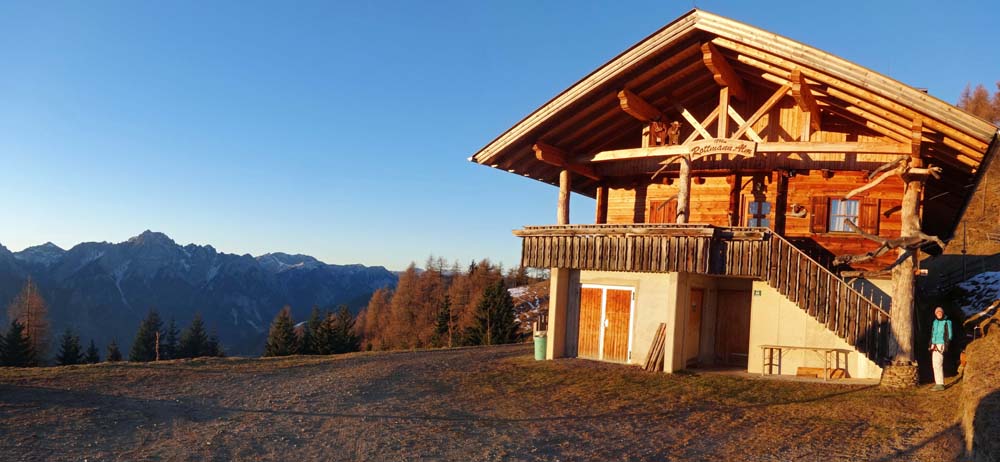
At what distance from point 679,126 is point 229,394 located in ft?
46.4

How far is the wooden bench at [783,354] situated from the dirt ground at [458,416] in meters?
1.45

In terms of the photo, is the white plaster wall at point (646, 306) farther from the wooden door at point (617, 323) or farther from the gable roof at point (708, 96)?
the gable roof at point (708, 96)

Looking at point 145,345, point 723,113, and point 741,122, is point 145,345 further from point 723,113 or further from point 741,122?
point 741,122

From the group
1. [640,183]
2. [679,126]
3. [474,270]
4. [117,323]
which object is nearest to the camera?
[679,126]

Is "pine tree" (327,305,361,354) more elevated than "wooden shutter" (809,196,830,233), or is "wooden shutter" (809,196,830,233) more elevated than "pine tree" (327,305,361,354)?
"wooden shutter" (809,196,830,233)

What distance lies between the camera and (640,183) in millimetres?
20219

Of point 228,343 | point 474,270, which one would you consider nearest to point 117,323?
point 228,343

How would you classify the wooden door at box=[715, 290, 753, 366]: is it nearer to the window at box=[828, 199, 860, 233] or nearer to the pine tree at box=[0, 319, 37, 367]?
the window at box=[828, 199, 860, 233]

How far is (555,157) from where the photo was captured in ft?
61.8

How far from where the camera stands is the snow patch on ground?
698 inches

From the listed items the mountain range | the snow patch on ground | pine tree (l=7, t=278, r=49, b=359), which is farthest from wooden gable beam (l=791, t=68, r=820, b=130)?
the mountain range

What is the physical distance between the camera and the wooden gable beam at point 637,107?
17.3 meters

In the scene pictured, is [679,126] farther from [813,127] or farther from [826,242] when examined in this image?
[826,242]

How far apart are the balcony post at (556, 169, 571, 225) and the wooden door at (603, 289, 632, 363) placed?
8.48ft
